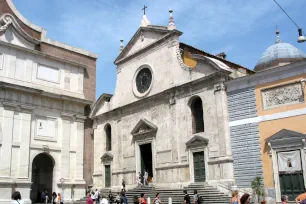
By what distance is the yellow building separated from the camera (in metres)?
16.9

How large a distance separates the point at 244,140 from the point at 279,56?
11.2m

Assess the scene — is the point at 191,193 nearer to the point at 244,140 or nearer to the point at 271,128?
the point at 244,140

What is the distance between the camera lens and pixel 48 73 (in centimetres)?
2809

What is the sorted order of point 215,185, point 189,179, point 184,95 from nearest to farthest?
point 215,185, point 189,179, point 184,95

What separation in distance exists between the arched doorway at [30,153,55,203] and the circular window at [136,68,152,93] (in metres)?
8.10

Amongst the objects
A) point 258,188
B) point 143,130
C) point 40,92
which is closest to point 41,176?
point 40,92

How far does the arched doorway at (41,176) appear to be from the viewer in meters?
27.3

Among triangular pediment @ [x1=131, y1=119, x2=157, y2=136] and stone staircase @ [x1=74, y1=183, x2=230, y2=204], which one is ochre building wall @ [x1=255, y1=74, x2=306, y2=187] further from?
triangular pediment @ [x1=131, y1=119, x2=157, y2=136]

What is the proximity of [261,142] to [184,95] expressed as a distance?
584 centimetres

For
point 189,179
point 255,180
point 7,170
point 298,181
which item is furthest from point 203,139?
point 7,170

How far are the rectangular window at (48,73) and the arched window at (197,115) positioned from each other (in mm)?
11605

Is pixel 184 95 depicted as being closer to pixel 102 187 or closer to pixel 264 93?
pixel 264 93

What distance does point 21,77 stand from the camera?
1034 inches

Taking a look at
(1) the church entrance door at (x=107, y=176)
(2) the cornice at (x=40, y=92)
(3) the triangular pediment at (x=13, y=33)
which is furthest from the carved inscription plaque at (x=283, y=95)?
(3) the triangular pediment at (x=13, y=33)
